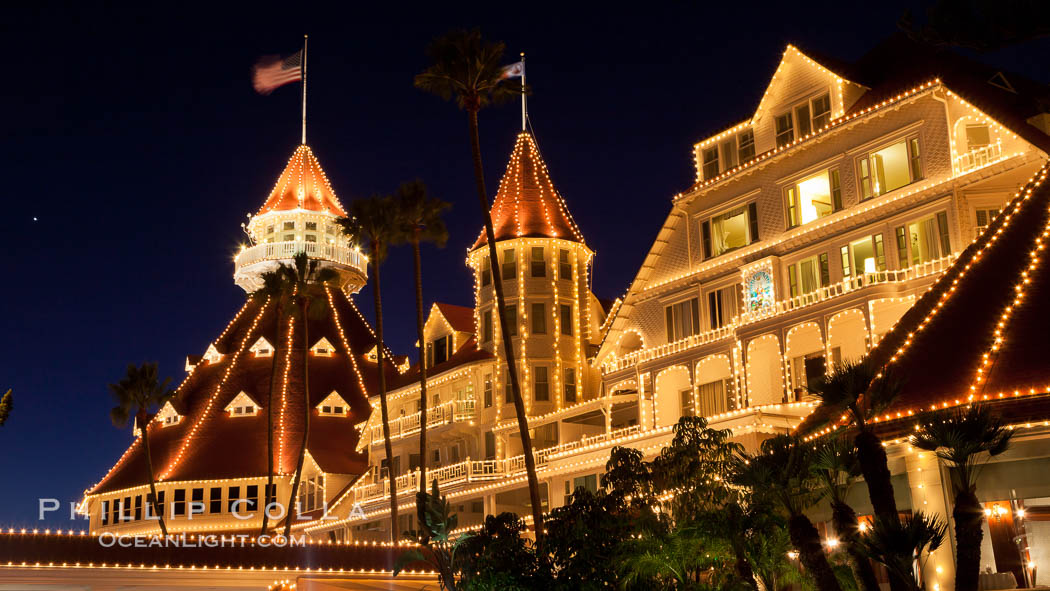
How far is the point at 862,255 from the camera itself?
3612 cm

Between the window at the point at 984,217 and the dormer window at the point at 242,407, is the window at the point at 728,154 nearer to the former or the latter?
the window at the point at 984,217

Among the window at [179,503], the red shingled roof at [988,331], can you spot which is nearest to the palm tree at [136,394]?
the window at [179,503]

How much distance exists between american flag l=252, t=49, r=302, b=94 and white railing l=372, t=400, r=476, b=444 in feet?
77.5

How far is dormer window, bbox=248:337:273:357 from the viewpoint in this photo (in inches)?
2744

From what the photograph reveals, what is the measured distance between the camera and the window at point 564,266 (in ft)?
172

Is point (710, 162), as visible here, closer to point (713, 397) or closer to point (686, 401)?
point (713, 397)

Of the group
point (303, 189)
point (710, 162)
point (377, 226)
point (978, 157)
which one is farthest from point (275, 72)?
point (978, 157)

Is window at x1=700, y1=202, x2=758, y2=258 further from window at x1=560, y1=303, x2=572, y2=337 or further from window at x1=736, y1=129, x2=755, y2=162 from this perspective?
window at x1=560, y1=303, x2=572, y2=337

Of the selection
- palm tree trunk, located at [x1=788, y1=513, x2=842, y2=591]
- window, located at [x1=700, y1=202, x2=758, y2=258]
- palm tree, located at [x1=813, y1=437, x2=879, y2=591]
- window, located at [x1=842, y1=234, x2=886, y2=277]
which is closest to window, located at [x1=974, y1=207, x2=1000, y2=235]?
window, located at [x1=842, y1=234, x2=886, y2=277]

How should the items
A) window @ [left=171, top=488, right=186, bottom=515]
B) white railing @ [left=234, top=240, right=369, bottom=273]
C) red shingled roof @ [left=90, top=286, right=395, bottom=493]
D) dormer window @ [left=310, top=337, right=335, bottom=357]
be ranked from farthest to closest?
1. white railing @ [left=234, top=240, right=369, bottom=273]
2. dormer window @ [left=310, top=337, right=335, bottom=357]
3. red shingled roof @ [left=90, top=286, right=395, bottom=493]
4. window @ [left=171, top=488, right=186, bottom=515]

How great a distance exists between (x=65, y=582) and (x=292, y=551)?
5.78 meters

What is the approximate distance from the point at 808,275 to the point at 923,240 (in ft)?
14.6

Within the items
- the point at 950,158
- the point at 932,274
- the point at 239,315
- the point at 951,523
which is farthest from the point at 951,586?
the point at 239,315

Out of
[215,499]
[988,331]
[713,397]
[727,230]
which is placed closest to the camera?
[988,331]
